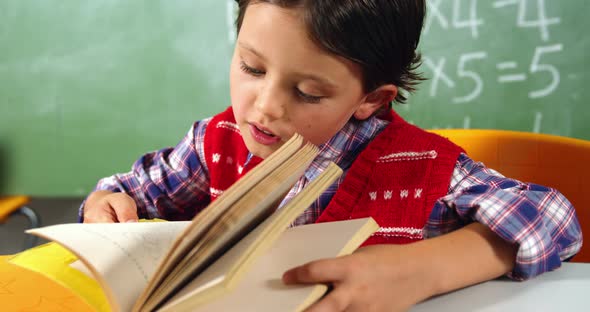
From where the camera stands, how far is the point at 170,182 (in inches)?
31.5

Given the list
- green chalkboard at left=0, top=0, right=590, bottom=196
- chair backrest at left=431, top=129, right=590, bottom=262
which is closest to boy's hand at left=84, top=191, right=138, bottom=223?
chair backrest at left=431, top=129, right=590, bottom=262

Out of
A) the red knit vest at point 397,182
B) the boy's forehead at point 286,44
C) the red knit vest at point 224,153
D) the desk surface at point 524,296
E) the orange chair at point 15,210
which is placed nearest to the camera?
the desk surface at point 524,296

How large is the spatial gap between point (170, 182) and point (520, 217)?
496 mm

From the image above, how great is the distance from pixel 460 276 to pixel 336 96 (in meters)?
0.23

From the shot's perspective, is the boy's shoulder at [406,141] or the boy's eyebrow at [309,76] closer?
the boy's eyebrow at [309,76]

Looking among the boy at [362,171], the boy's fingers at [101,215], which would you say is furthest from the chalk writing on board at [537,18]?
the boy's fingers at [101,215]

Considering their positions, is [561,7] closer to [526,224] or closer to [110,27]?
[526,224]

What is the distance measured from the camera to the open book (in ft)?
0.94

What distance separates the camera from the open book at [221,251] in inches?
11.3

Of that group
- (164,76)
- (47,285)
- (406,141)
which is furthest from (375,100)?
(164,76)

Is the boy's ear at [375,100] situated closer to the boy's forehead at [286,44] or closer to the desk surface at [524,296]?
the boy's forehead at [286,44]

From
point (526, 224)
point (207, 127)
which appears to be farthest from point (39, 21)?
point (526, 224)

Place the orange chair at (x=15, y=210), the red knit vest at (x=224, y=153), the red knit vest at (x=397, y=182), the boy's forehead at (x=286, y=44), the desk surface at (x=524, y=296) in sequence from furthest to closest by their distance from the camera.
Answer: the orange chair at (x=15, y=210) < the red knit vest at (x=224, y=153) < the red knit vest at (x=397, y=182) < the boy's forehead at (x=286, y=44) < the desk surface at (x=524, y=296)

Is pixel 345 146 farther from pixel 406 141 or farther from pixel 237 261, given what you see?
A: pixel 237 261
